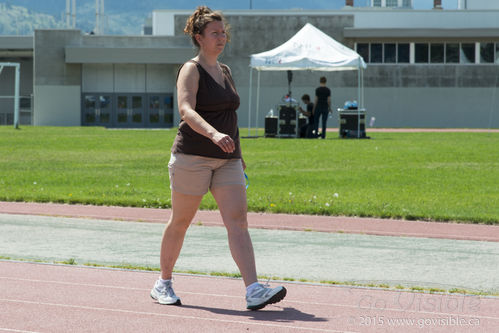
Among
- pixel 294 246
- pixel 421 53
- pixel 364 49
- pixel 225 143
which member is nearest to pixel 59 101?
pixel 364 49

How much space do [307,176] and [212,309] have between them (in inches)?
444

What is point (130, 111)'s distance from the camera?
2306 inches

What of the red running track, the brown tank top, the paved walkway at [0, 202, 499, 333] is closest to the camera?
the red running track

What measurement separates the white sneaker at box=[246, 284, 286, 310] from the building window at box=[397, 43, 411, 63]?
51169 mm

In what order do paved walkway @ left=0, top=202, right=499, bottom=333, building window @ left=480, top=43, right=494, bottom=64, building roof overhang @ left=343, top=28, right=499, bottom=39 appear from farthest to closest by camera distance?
building window @ left=480, top=43, right=494, bottom=64
building roof overhang @ left=343, top=28, right=499, bottom=39
paved walkway @ left=0, top=202, right=499, bottom=333

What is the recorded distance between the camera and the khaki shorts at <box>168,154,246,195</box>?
19.4 ft

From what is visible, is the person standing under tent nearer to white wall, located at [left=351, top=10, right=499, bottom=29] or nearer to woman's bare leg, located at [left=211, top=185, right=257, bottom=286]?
woman's bare leg, located at [left=211, top=185, right=257, bottom=286]

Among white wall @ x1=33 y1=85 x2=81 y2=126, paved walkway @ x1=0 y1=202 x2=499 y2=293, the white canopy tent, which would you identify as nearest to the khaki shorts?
paved walkway @ x1=0 y1=202 x2=499 y2=293

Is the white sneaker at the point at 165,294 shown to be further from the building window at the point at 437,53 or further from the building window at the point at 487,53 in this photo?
the building window at the point at 487,53

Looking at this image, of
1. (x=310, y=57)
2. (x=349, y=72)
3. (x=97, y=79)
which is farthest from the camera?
(x=97, y=79)

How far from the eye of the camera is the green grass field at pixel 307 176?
12.5 metres

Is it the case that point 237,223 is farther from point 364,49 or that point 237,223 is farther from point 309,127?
point 364,49

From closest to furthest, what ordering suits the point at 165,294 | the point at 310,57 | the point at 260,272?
the point at 165,294, the point at 260,272, the point at 310,57

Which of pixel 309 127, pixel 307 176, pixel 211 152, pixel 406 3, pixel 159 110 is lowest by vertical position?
pixel 307 176
